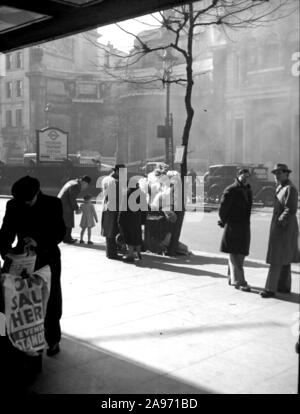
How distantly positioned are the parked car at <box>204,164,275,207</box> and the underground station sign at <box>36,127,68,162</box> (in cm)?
868

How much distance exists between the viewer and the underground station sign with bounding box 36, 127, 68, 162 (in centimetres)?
2541

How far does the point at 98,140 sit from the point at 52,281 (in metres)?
40.8

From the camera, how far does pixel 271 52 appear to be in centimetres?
1260

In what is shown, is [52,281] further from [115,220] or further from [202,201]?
[202,201]

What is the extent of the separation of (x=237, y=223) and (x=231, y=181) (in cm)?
1452

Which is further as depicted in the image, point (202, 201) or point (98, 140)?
point (98, 140)

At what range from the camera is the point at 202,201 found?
2159 centimetres

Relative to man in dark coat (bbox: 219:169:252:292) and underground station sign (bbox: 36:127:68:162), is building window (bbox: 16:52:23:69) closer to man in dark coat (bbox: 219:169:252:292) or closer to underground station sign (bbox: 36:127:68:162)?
underground station sign (bbox: 36:127:68:162)

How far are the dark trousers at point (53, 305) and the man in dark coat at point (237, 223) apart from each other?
2.80 m

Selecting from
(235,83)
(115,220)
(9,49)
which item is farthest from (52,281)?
(235,83)

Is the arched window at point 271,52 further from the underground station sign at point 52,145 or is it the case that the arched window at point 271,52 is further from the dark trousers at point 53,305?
the underground station sign at point 52,145

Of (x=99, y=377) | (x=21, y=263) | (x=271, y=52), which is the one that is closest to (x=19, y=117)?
(x=271, y=52)
